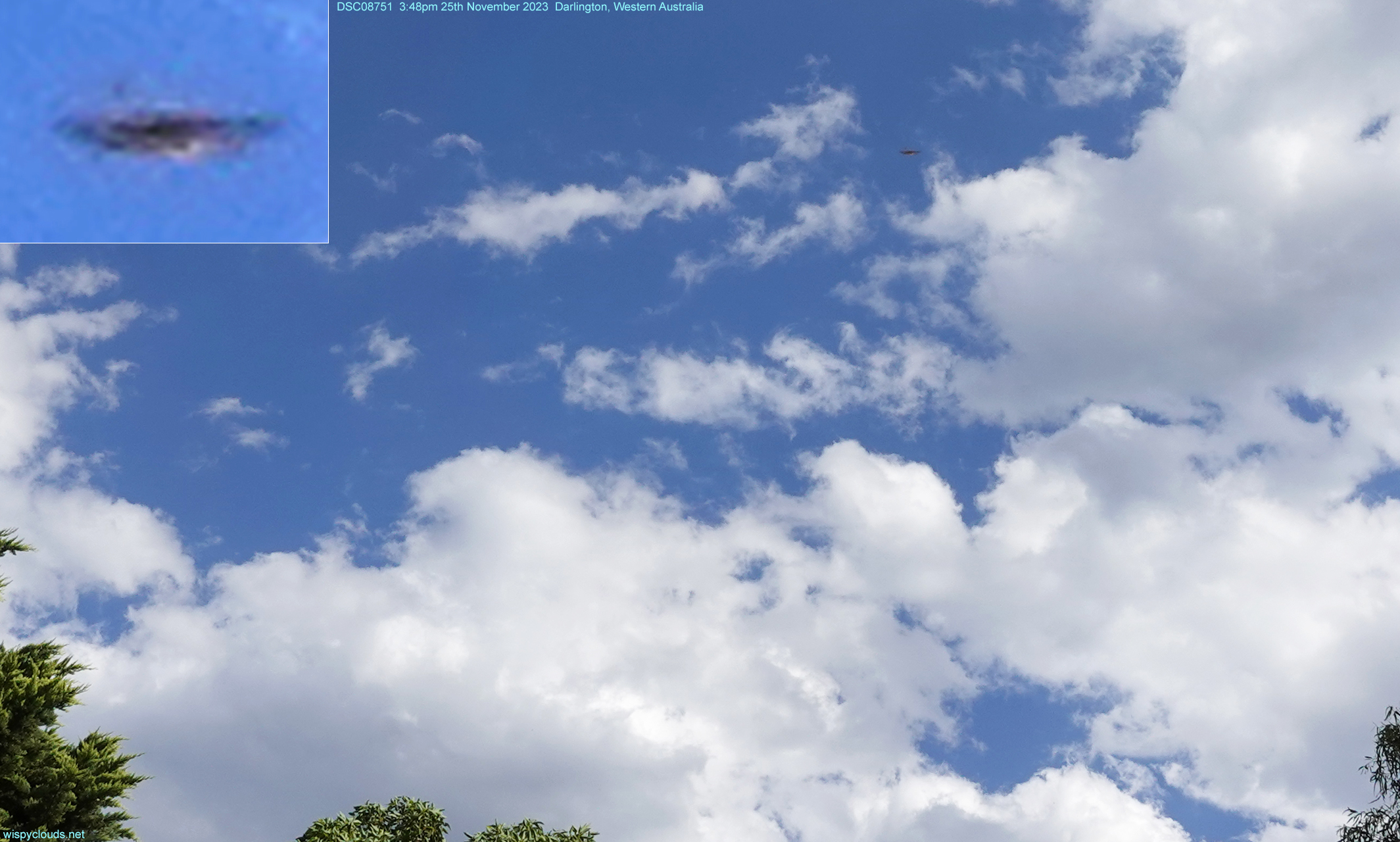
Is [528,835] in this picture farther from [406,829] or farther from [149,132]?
[149,132]

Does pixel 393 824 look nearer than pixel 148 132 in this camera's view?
No

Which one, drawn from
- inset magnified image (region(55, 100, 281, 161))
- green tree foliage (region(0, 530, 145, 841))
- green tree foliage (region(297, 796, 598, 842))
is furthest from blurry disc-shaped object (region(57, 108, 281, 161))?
green tree foliage (region(297, 796, 598, 842))

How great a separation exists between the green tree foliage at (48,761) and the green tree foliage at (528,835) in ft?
37.3

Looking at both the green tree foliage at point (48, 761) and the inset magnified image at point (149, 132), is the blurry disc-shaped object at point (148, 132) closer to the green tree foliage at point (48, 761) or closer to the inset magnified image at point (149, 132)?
the inset magnified image at point (149, 132)

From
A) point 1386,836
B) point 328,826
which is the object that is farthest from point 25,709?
point 1386,836

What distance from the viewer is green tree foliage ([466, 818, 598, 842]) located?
127ft

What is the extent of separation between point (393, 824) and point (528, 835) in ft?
17.7

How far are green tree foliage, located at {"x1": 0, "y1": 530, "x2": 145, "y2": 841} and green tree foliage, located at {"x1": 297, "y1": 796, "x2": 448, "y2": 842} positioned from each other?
8185 mm

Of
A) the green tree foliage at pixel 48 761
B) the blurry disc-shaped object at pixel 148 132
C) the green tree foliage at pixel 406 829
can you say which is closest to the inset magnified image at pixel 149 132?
the blurry disc-shaped object at pixel 148 132

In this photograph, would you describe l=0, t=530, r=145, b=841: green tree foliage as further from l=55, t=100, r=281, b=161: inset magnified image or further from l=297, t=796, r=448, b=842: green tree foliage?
l=55, t=100, r=281, b=161: inset magnified image

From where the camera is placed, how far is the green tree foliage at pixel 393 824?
3909 cm

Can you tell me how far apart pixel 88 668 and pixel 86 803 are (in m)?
3.61

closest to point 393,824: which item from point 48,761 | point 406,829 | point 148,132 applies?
point 406,829

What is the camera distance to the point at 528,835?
129 ft
